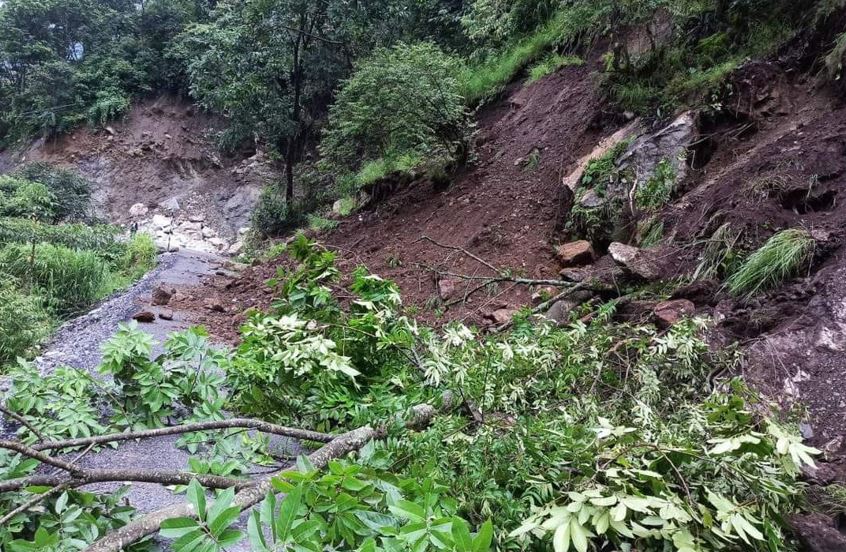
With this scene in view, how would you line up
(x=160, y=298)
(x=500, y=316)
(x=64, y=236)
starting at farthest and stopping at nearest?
(x=64, y=236) < (x=160, y=298) < (x=500, y=316)

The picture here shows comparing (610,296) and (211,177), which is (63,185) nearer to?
(211,177)

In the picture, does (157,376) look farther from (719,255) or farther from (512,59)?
(512,59)

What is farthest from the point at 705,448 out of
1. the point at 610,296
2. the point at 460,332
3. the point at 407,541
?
the point at 610,296

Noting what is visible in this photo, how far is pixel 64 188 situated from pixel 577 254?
15996 millimetres

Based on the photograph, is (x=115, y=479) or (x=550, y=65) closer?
(x=115, y=479)

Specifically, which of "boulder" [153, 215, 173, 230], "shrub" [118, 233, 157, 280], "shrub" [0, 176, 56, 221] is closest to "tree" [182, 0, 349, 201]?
"shrub" [118, 233, 157, 280]

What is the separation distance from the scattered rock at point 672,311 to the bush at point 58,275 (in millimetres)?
6936

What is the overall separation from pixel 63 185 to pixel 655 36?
16.2m

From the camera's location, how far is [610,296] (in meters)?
3.05

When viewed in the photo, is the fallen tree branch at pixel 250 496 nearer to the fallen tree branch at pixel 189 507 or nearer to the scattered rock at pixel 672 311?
A: the fallen tree branch at pixel 189 507

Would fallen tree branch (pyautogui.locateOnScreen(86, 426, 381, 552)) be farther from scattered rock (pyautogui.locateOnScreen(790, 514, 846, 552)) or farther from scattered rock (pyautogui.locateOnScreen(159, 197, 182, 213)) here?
scattered rock (pyautogui.locateOnScreen(159, 197, 182, 213))

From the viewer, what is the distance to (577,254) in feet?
12.9

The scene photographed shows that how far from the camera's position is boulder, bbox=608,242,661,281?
294cm

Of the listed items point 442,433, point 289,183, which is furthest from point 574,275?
point 289,183
